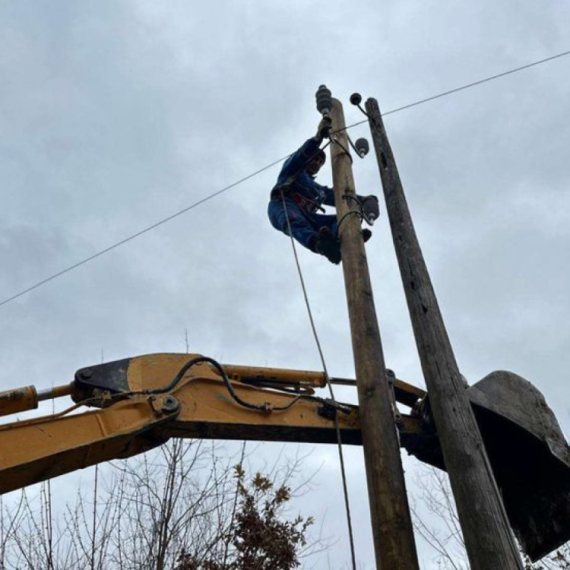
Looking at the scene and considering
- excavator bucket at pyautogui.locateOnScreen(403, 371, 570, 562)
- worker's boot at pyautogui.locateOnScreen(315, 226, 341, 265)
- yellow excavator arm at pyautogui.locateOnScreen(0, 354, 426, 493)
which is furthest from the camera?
worker's boot at pyautogui.locateOnScreen(315, 226, 341, 265)

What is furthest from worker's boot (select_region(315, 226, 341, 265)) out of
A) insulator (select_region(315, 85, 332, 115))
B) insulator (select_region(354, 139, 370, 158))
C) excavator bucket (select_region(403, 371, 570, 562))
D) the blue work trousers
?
excavator bucket (select_region(403, 371, 570, 562))

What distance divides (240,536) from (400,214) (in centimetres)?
608

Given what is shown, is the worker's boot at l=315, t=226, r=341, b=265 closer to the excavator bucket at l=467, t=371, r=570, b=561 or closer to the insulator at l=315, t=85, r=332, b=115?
the insulator at l=315, t=85, r=332, b=115

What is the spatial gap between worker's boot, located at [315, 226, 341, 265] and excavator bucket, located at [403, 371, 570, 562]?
1911mm

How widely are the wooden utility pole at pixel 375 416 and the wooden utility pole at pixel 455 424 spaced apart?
374 millimetres

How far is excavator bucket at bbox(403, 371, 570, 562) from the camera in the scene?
420 centimetres

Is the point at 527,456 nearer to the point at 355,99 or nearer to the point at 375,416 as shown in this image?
the point at 375,416

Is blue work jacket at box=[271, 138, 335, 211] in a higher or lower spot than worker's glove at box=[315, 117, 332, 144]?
higher

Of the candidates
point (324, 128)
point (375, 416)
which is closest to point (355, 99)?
point (324, 128)

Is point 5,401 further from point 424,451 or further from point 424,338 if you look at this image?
point 424,451

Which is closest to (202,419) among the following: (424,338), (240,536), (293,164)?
(424,338)

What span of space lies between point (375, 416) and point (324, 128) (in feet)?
10.7

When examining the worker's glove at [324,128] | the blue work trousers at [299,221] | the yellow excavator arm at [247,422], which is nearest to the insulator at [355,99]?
the worker's glove at [324,128]

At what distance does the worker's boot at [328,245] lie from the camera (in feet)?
18.9
